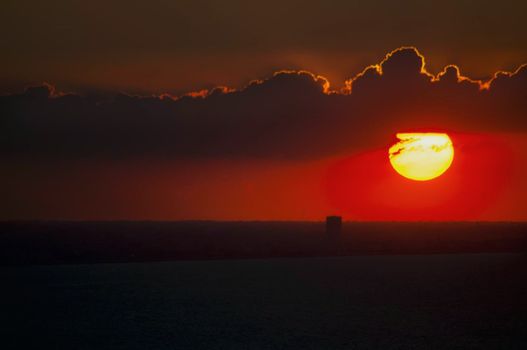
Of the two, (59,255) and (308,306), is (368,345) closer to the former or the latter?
(308,306)

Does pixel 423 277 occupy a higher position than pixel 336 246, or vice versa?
pixel 336 246

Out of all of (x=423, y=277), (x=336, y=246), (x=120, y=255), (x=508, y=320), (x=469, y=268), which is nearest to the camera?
(x=508, y=320)

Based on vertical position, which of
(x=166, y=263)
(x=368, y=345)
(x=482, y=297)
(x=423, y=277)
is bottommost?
(x=368, y=345)

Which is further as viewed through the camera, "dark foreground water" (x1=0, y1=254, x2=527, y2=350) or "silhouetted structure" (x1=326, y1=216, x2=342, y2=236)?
"silhouetted structure" (x1=326, y1=216, x2=342, y2=236)

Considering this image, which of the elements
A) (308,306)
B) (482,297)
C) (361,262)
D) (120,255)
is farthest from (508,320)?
(120,255)

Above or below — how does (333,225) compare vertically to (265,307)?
above
